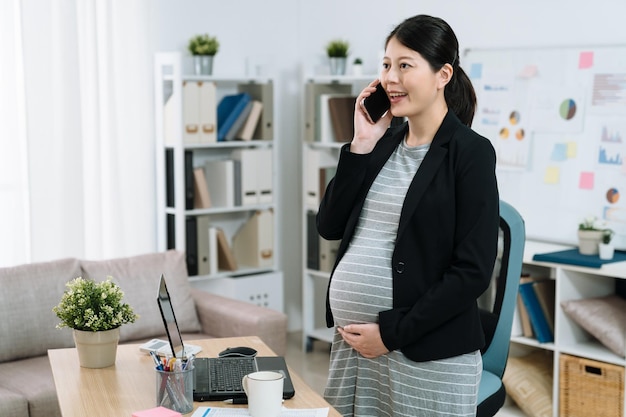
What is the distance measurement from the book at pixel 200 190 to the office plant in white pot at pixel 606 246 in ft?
6.87

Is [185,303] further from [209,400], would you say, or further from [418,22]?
[418,22]

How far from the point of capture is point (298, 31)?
5422 mm

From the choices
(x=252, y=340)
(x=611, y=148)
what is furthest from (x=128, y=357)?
(x=611, y=148)

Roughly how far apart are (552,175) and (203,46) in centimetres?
196

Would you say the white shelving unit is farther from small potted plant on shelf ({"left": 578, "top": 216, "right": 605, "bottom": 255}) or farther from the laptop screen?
the laptop screen

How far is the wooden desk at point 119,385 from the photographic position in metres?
2.15

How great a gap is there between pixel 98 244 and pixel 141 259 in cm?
56

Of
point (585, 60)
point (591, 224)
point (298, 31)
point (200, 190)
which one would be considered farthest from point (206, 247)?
point (585, 60)

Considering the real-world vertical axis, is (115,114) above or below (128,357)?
above

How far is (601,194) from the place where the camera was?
3.84m

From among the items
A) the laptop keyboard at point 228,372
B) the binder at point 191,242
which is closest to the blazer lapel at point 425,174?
the laptop keyboard at point 228,372

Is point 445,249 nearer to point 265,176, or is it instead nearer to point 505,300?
point 505,300

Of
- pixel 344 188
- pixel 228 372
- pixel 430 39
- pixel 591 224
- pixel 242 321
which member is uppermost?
pixel 430 39

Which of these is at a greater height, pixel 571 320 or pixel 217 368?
pixel 217 368
